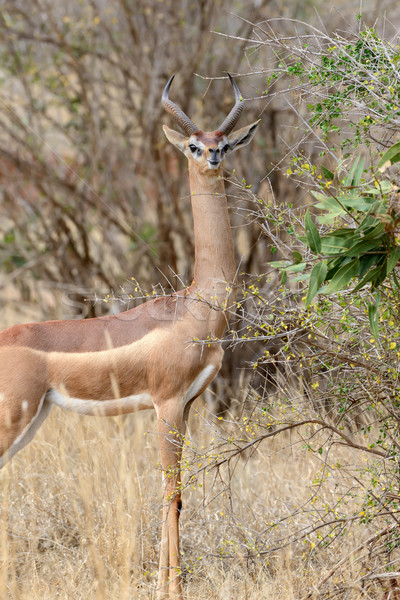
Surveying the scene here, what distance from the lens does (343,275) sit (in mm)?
2598

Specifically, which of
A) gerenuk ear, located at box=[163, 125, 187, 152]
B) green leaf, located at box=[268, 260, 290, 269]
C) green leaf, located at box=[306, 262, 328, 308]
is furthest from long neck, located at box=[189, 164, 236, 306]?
green leaf, located at box=[306, 262, 328, 308]

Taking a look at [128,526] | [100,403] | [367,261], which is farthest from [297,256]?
[128,526]

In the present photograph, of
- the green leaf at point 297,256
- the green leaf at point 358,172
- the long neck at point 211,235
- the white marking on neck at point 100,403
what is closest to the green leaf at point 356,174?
the green leaf at point 358,172

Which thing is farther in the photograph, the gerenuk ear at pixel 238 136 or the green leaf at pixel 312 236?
the gerenuk ear at pixel 238 136

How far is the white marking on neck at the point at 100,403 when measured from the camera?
11.6ft

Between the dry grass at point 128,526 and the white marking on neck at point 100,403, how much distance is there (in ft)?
1.11

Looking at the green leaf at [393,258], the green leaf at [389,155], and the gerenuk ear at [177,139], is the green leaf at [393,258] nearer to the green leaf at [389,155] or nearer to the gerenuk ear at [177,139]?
the green leaf at [389,155]

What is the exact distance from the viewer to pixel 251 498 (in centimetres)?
465

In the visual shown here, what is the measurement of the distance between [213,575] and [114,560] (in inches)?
19.7

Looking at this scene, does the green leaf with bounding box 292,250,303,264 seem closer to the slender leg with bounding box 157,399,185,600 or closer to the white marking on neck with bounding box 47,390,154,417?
the slender leg with bounding box 157,399,185,600

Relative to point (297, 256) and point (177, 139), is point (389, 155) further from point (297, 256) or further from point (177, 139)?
point (177, 139)

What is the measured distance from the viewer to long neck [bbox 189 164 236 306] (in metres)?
3.58

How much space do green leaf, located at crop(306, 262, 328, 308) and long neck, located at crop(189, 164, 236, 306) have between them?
1049 millimetres

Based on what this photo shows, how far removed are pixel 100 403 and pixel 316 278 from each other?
143cm
